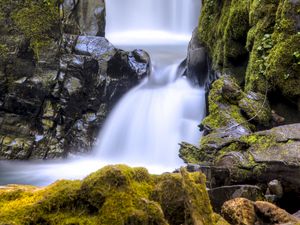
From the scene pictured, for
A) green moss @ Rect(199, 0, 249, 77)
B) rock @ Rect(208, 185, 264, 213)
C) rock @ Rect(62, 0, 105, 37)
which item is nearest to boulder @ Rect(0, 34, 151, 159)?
rock @ Rect(62, 0, 105, 37)

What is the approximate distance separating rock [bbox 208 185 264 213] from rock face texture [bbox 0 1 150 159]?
361 inches

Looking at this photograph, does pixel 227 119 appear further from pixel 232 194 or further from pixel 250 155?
pixel 232 194

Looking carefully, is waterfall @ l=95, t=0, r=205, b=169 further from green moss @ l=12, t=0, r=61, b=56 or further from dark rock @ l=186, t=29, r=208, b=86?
green moss @ l=12, t=0, r=61, b=56

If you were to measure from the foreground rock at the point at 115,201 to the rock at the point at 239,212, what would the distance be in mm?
557

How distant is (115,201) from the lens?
243cm

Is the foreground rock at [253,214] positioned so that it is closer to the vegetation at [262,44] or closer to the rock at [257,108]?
the rock at [257,108]

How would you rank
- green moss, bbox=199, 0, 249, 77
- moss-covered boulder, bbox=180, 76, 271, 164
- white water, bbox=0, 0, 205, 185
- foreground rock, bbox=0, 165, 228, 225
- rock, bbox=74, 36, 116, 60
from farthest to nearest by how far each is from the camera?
rock, bbox=74, 36, 116, 60 → white water, bbox=0, 0, 205, 185 → green moss, bbox=199, 0, 249, 77 → moss-covered boulder, bbox=180, 76, 271, 164 → foreground rock, bbox=0, 165, 228, 225

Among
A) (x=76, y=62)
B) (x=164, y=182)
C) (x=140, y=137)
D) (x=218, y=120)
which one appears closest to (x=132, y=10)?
(x=76, y=62)

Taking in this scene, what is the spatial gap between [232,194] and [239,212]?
798 millimetres

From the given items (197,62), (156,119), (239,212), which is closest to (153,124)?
(156,119)

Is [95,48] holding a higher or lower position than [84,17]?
lower

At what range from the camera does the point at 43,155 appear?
1233 cm

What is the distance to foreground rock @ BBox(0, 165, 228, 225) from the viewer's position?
2402 mm

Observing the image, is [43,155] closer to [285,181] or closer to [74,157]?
[74,157]
